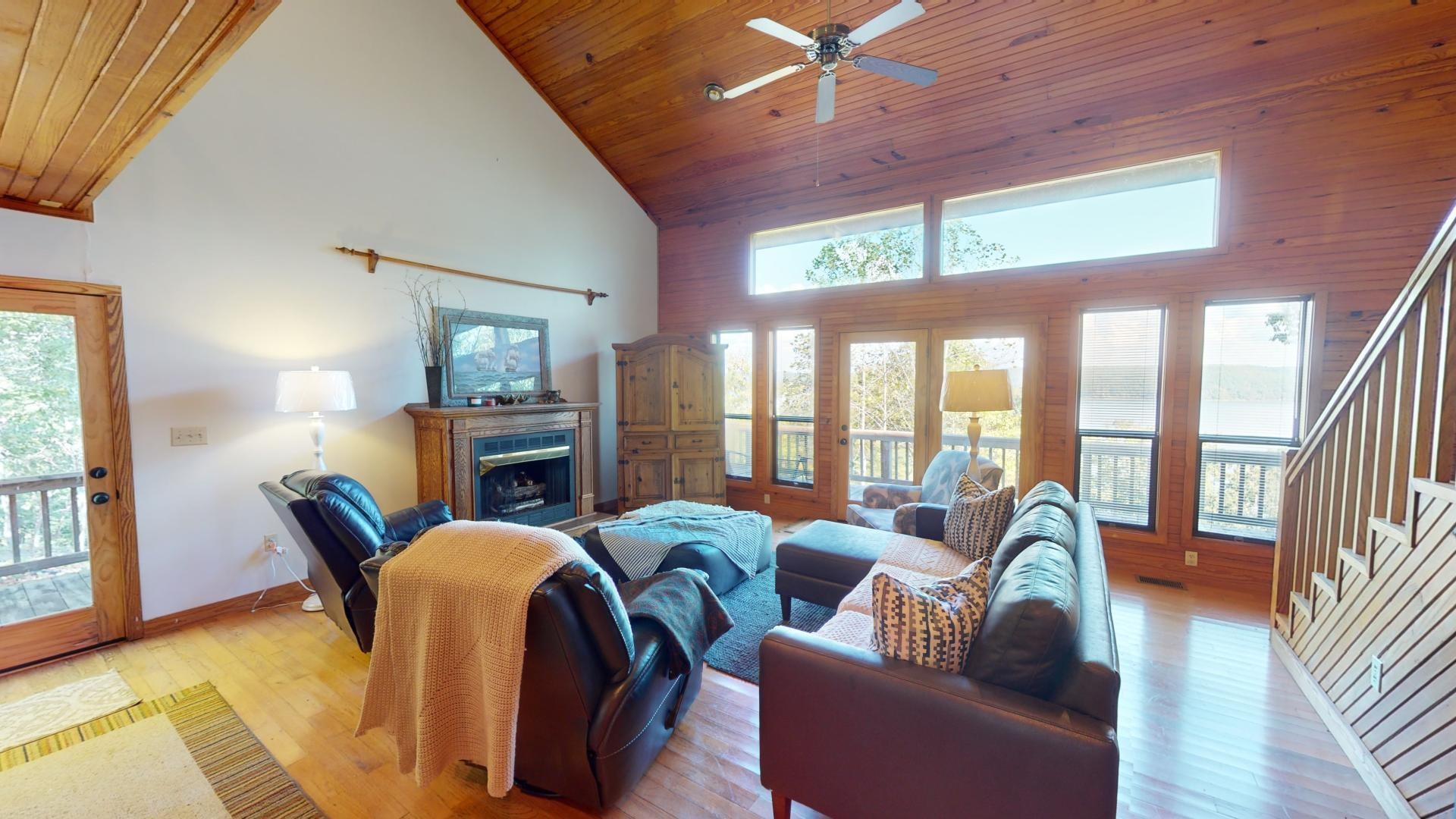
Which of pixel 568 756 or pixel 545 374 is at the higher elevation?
pixel 545 374

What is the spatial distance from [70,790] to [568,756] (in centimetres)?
185

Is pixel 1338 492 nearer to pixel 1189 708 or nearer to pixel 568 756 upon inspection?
pixel 1189 708

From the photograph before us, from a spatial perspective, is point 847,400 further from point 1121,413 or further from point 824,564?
point 824,564

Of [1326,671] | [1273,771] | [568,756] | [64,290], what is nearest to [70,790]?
[568,756]

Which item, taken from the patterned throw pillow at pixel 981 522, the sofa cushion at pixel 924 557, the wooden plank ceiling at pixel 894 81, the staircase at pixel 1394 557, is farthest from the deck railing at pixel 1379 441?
the wooden plank ceiling at pixel 894 81

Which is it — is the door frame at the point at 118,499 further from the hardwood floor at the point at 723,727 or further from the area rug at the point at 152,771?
the area rug at the point at 152,771

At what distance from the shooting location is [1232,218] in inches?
141

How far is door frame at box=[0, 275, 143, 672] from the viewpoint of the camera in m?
2.75

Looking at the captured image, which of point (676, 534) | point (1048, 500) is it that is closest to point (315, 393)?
A: point (676, 534)

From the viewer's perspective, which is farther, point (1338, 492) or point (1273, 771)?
point (1338, 492)

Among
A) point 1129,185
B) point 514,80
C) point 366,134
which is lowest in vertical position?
point 1129,185

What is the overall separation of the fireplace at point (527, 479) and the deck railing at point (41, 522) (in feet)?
6.52

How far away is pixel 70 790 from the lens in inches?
72.5

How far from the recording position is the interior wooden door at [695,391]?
17.3 feet
